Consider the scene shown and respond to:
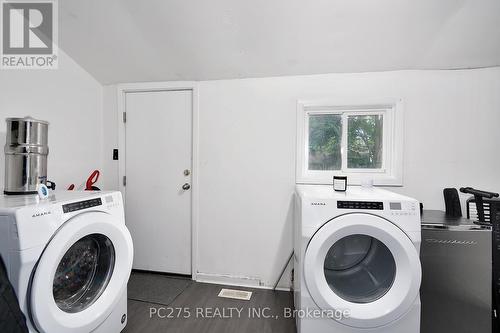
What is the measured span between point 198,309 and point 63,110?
6.21ft

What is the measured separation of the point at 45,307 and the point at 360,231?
1.39m

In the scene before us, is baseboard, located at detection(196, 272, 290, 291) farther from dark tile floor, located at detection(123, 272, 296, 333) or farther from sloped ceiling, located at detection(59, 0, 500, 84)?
sloped ceiling, located at detection(59, 0, 500, 84)

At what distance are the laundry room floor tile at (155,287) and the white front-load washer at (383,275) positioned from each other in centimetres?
113

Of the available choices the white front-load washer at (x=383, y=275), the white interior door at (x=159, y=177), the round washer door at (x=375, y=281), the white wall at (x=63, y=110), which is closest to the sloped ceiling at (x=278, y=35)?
the white wall at (x=63, y=110)

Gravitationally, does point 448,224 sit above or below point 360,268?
above

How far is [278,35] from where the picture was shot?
1580 mm

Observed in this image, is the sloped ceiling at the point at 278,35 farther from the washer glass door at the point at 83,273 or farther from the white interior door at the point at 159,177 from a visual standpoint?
the washer glass door at the point at 83,273

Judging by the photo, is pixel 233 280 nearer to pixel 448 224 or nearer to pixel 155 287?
pixel 155 287

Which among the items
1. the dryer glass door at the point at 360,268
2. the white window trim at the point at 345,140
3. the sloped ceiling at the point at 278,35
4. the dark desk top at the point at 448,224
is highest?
the sloped ceiling at the point at 278,35

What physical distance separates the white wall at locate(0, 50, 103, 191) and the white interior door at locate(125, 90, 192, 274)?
31cm

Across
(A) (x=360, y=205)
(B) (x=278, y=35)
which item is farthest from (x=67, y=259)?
(B) (x=278, y=35)

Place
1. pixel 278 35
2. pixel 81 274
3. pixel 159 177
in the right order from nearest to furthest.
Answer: pixel 81 274, pixel 278 35, pixel 159 177

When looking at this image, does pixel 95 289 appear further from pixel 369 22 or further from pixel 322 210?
pixel 369 22

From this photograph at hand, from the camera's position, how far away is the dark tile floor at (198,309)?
1.47 m
